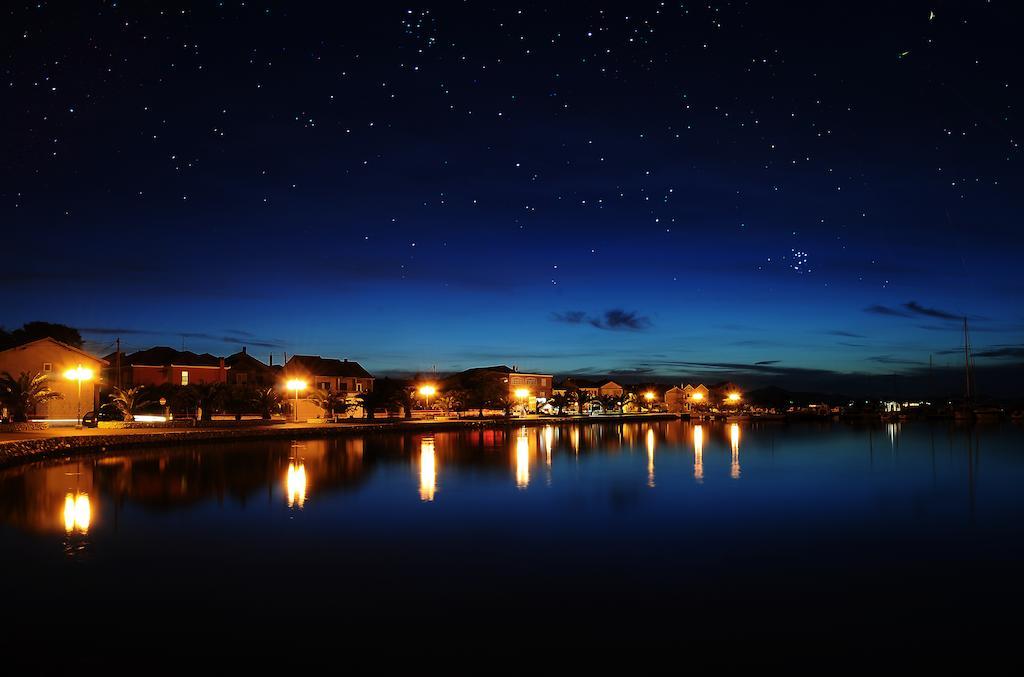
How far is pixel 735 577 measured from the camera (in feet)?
40.1

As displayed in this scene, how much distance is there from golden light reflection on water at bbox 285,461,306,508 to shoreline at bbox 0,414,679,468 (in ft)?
31.4

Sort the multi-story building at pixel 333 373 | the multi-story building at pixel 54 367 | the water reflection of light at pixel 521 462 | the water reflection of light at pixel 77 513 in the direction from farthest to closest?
the multi-story building at pixel 333 373 < the multi-story building at pixel 54 367 < the water reflection of light at pixel 521 462 < the water reflection of light at pixel 77 513

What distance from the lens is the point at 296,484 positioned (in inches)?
925

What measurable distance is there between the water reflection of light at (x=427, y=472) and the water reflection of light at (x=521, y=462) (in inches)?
114

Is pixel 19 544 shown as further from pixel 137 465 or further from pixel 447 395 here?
pixel 447 395

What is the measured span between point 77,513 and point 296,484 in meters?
6.88

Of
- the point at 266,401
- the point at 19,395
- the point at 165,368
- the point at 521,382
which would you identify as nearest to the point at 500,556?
the point at 19,395

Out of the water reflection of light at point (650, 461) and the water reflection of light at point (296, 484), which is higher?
the water reflection of light at point (296, 484)

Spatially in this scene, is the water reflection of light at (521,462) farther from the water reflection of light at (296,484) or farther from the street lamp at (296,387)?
the street lamp at (296,387)

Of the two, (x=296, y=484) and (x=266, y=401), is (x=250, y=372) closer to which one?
(x=266, y=401)

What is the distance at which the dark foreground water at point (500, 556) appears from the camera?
9578 mm

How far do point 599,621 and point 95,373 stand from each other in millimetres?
46103

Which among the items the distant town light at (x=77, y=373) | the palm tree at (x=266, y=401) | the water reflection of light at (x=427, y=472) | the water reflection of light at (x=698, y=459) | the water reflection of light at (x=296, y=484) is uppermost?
the distant town light at (x=77, y=373)

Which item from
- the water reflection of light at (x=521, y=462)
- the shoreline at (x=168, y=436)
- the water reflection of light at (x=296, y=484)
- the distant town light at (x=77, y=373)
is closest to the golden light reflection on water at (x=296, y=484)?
the water reflection of light at (x=296, y=484)
